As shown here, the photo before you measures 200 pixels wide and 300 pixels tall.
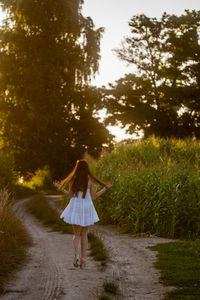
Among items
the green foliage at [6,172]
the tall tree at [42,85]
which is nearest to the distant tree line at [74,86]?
the tall tree at [42,85]

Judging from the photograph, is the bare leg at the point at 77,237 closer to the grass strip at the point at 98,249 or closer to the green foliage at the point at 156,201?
the grass strip at the point at 98,249

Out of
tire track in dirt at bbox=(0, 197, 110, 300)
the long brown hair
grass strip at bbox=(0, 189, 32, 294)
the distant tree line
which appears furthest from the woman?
the distant tree line

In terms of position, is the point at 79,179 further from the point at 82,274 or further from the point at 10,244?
the point at 10,244

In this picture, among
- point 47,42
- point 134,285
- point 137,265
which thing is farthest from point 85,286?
point 47,42

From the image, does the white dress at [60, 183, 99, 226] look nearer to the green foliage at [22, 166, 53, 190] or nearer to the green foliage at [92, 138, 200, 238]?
the green foliage at [92, 138, 200, 238]

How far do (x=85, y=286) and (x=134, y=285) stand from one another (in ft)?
2.63

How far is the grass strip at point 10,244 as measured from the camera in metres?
7.68

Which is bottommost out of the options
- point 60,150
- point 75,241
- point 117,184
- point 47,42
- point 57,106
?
point 75,241

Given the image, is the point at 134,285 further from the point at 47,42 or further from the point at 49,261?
the point at 47,42

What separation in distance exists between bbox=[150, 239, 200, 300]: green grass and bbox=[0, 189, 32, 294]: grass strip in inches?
96.5

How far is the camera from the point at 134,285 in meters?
6.87

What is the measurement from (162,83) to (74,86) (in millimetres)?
6662

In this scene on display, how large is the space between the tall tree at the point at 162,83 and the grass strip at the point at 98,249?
22.2m

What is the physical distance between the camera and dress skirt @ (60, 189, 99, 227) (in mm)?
7746
